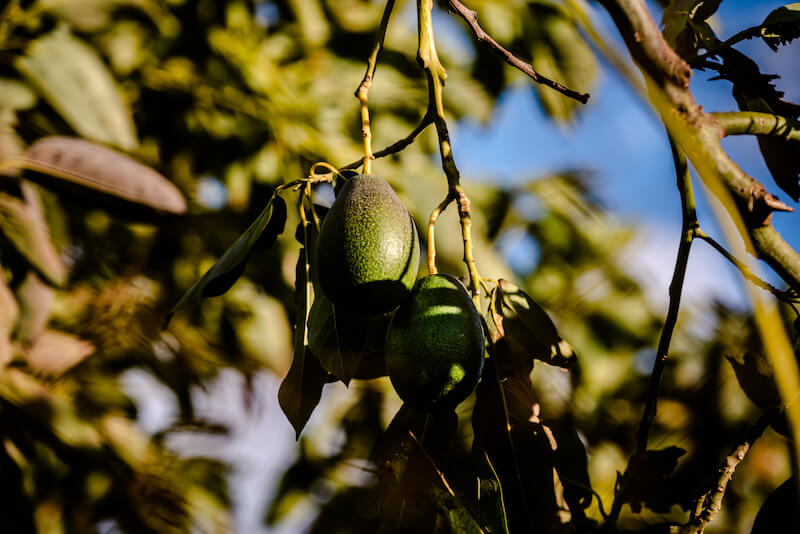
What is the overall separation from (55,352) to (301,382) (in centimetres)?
50

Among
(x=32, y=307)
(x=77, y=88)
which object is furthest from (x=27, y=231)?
(x=77, y=88)

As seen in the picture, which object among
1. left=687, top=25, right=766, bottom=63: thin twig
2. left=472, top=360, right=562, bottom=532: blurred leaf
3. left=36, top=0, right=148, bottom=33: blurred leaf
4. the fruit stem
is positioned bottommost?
left=36, top=0, right=148, bottom=33: blurred leaf

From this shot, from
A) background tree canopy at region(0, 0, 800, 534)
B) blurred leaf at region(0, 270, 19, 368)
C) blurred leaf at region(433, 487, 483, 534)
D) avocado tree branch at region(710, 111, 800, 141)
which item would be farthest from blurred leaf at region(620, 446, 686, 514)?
blurred leaf at region(0, 270, 19, 368)

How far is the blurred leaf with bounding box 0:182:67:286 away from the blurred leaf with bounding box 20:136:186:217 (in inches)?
1.4

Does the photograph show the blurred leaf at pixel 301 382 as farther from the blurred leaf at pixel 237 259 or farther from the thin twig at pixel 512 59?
the thin twig at pixel 512 59

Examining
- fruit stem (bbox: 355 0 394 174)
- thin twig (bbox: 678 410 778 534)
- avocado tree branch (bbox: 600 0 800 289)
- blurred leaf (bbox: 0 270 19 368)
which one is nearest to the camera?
avocado tree branch (bbox: 600 0 800 289)

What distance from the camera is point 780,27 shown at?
0.56m

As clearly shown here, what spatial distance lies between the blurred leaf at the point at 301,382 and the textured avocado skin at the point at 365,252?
0.08 metres

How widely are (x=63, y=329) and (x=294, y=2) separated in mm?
800

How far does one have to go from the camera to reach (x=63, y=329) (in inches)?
43.5

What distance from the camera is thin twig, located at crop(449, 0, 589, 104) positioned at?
0.54 m

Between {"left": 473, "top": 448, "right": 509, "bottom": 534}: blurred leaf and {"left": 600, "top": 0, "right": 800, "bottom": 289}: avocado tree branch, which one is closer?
{"left": 600, "top": 0, "right": 800, "bottom": 289}: avocado tree branch

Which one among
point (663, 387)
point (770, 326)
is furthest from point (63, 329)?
point (663, 387)

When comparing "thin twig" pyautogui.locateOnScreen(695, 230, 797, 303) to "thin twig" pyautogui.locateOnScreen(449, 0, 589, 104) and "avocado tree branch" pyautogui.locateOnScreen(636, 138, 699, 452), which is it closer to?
"avocado tree branch" pyautogui.locateOnScreen(636, 138, 699, 452)
